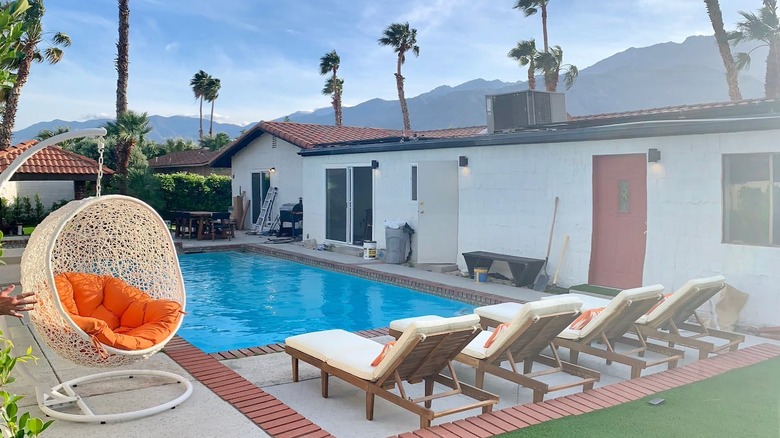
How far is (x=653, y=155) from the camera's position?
8852mm

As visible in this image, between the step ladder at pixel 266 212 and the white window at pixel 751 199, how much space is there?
47.7 ft

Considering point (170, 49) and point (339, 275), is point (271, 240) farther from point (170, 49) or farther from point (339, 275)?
point (170, 49)

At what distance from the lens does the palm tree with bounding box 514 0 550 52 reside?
95.7ft

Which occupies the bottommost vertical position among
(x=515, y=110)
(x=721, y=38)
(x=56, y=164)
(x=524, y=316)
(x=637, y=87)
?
(x=524, y=316)

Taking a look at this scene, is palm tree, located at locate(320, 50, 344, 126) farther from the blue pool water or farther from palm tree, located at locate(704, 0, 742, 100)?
the blue pool water

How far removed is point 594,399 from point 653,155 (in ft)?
16.6

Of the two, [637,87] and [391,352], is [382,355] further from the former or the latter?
[637,87]

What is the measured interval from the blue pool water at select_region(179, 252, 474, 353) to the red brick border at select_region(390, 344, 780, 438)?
411 cm

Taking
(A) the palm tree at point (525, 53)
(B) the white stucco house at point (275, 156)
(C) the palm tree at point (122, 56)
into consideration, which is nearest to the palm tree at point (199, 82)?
(C) the palm tree at point (122, 56)

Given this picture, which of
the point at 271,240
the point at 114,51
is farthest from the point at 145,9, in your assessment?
the point at 271,240

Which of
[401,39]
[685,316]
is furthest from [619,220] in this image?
[401,39]

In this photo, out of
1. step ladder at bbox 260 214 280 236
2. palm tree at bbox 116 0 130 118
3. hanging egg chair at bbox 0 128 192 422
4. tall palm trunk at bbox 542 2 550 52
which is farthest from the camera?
tall palm trunk at bbox 542 2 550 52

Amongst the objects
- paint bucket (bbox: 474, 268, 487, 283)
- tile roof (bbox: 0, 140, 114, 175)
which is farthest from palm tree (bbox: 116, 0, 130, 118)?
paint bucket (bbox: 474, 268, 487, 283)

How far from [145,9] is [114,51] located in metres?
2.82
